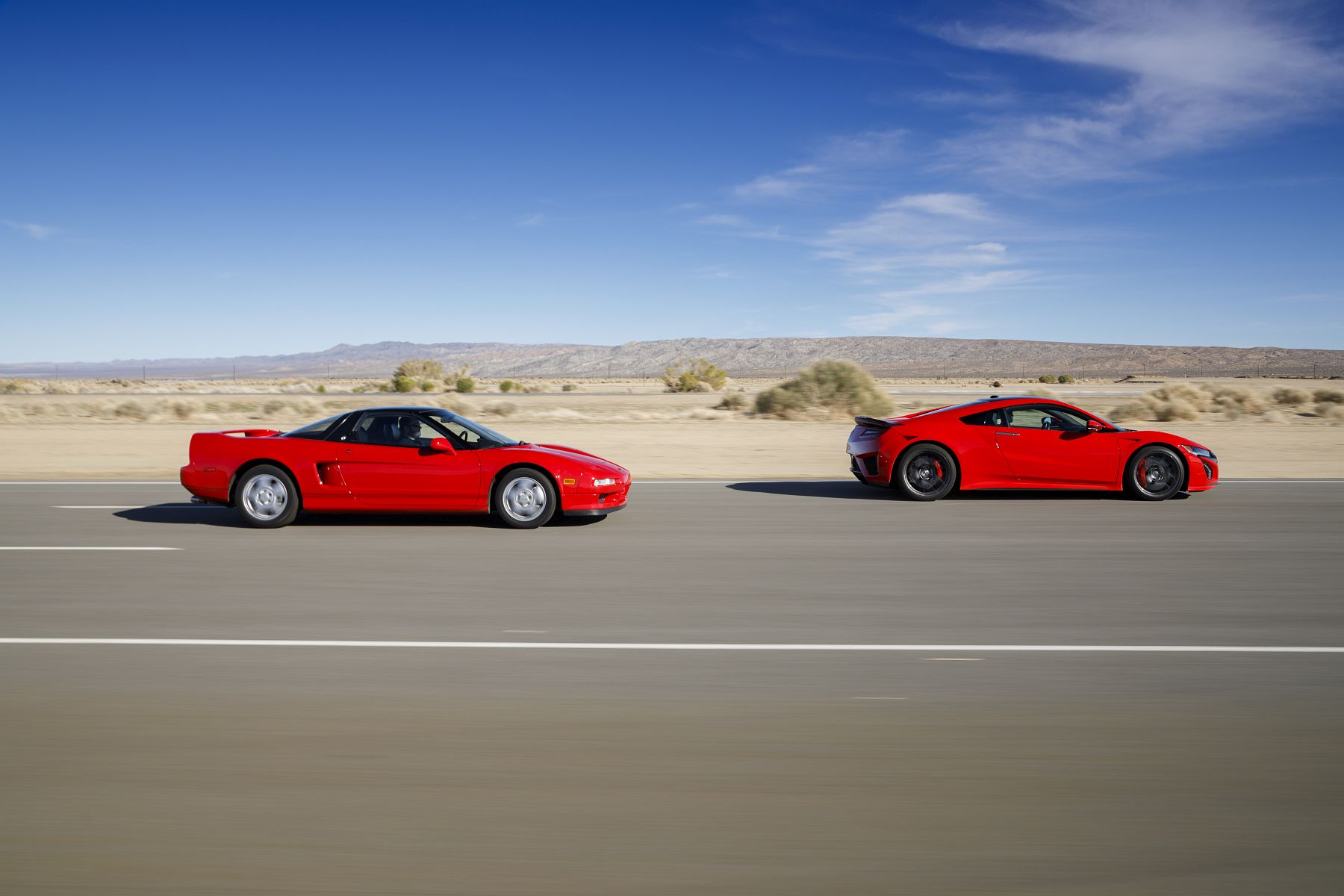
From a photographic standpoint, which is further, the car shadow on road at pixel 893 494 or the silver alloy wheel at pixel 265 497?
the car shadow on road at pixel 893 494

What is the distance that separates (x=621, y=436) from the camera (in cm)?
2517

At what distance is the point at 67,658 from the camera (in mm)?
5730

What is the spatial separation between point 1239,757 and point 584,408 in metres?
38.9

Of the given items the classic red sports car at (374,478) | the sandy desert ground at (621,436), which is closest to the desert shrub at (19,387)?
the sandy desert ground at (621,436)

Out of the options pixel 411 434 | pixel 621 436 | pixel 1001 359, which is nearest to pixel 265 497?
pixel 411 434

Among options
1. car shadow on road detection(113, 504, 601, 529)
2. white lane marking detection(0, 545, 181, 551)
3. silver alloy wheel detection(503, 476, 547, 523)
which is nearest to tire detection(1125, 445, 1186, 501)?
car shadow on road detection(113, 504, 601, 529)

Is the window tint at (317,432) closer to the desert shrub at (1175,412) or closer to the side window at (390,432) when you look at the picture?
the side window at (390,432)

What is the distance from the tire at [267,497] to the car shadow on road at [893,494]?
579cm

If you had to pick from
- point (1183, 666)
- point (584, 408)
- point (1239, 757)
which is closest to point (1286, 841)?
point (1239, 757)

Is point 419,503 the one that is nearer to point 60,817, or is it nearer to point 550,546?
point 550,546

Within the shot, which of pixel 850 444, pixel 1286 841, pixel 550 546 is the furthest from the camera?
pixel 850 444

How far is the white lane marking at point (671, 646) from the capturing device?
5.93 meters

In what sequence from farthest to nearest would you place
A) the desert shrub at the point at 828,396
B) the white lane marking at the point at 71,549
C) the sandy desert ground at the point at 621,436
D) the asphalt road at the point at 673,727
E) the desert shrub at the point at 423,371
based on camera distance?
the desert shrub at the point at 423,371 → the desert shrub at the point at 828,396 → the sandy desert ground at the point at 621,436 → the white lane marking at the point at 71,549 → the asphalt road at the point at 673,727

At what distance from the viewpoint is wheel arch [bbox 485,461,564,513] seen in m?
10.6
